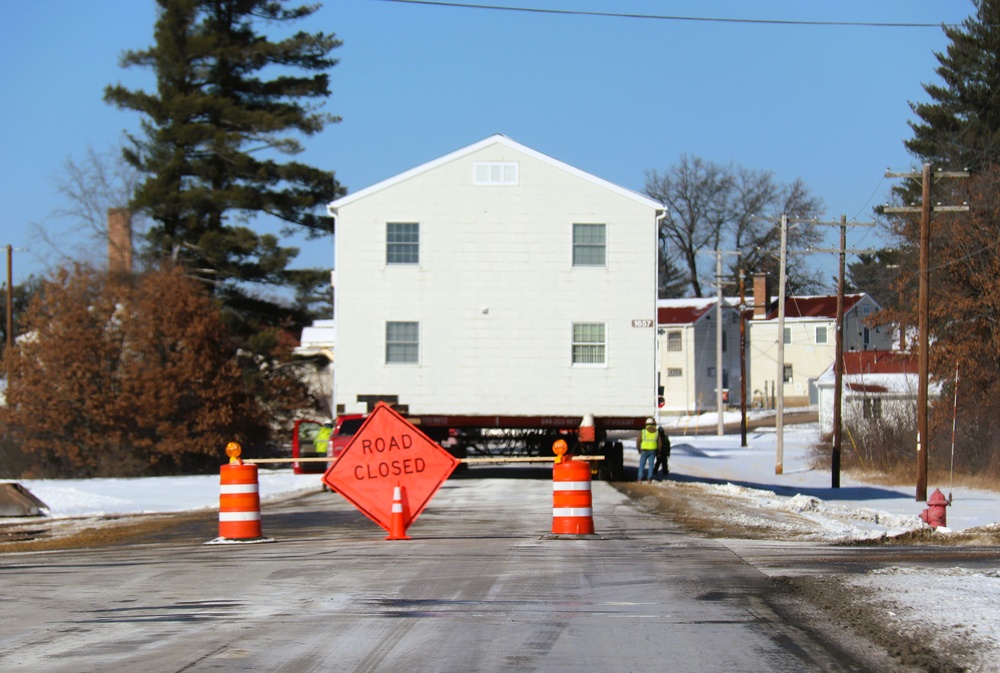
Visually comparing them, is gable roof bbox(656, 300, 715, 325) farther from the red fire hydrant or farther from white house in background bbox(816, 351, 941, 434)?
the red fire hydrant

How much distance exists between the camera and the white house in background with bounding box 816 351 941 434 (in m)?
48.2

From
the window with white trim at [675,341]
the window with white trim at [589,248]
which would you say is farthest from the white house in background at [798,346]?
the window with white trim at [589,248]

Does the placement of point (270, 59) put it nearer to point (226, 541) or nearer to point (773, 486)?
point (773, 486)

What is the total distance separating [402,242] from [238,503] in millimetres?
15635

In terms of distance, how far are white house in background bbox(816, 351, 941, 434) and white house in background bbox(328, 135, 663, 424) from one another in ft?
60.2

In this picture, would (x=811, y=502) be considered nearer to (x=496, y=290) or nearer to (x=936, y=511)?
(x=936, y=511)

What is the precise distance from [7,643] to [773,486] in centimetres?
3170

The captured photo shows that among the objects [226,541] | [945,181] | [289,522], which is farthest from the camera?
[945,181]

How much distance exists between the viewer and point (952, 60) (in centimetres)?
5891

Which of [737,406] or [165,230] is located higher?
[165,230]

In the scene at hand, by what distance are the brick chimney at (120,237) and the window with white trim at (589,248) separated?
23.5 m

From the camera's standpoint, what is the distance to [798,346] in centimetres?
8244

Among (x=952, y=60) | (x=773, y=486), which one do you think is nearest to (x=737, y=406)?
(x=952, y=60)

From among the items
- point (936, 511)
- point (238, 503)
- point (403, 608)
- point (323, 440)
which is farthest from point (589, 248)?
point (403, 608)
